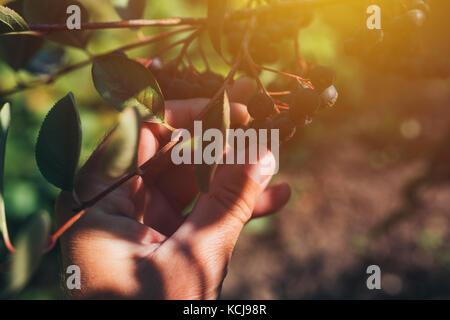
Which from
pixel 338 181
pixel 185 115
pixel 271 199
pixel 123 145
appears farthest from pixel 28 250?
pixel 338 181

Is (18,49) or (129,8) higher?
(129,8)

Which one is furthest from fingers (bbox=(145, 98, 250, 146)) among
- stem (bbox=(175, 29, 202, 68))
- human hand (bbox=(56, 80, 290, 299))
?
stem (bbox=(175, 29, 202, 68))

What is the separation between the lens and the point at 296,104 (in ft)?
2.53

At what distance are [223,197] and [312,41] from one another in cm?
230

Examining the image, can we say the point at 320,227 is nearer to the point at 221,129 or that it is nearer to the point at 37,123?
the point at 37,123

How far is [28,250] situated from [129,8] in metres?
0.71

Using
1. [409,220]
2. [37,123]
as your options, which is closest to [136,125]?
[37,123]

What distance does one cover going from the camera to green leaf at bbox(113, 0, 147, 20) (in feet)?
3.21

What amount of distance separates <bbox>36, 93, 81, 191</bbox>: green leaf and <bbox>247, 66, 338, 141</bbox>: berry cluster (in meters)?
0.35

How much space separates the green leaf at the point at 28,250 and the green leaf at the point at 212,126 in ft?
0.78

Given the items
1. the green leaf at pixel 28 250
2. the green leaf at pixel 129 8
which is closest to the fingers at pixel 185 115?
the green leaf at pixel 129 8

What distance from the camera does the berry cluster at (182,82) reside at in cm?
95

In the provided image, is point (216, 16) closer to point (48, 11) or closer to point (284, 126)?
point (284, 126)

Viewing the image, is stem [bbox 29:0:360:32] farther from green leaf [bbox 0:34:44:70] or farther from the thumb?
the thumb
